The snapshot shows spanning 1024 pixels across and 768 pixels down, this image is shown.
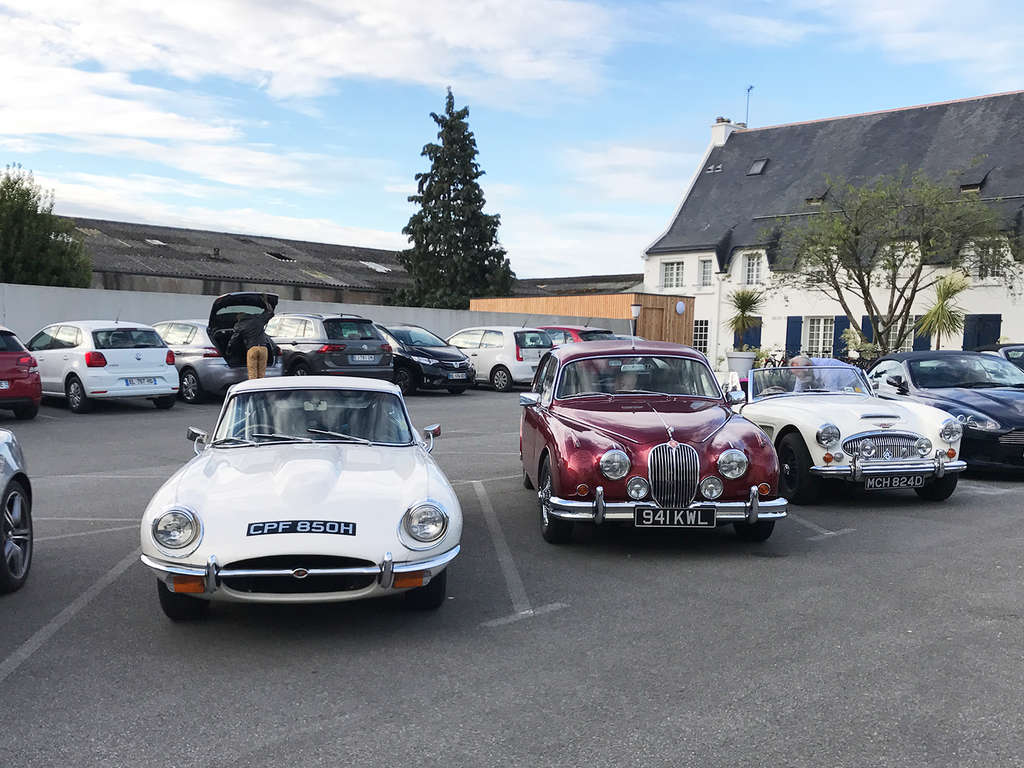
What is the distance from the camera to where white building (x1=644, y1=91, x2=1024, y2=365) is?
144ft

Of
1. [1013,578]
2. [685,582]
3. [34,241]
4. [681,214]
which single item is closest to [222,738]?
[685,582]

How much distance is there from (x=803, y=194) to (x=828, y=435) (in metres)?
43.5

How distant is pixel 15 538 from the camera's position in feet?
21.7

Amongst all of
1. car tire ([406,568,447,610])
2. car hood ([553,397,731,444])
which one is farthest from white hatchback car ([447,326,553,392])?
car tire ([406,568,447,610])

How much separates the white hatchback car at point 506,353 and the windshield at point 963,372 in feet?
42.8

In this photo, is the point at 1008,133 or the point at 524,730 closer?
the point at 524,730

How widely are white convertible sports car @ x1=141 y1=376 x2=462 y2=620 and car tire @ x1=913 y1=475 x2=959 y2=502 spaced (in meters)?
6.00

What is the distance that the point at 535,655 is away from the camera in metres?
5.29

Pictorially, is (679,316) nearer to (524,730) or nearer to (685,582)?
(685,582)

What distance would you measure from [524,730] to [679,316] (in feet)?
130

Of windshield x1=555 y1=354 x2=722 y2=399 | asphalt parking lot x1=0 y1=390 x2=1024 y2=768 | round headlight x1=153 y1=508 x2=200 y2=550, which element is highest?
windshield x1=555 y1=354 x2=722 y2=399

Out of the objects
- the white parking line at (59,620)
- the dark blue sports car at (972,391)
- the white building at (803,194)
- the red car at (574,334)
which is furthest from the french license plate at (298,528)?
the white building at (803,194)

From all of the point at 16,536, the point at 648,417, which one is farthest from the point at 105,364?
the point at 648,417

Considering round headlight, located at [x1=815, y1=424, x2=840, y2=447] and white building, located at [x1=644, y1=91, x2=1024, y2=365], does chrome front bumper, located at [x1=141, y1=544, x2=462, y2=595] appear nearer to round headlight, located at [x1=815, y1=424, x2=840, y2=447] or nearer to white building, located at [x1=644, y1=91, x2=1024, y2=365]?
round headlight, located at [x1=815, y1=424, x2=840, y2=447]
